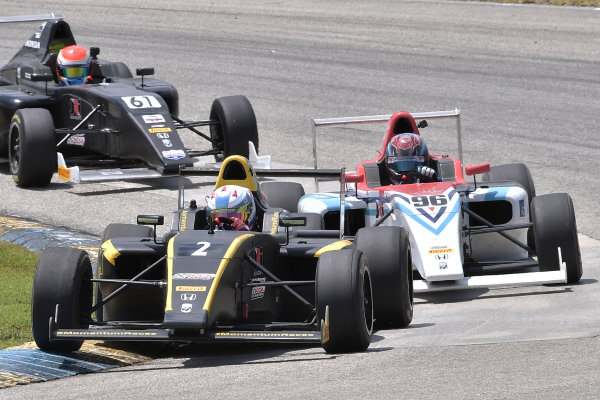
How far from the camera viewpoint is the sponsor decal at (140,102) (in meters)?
18.1

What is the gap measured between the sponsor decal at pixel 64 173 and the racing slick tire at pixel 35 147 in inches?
8.3

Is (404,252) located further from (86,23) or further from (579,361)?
(86,23)

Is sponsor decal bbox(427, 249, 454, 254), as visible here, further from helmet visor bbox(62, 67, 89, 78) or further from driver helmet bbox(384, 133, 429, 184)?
helmet visor bbox(62, 67, 89, 78)

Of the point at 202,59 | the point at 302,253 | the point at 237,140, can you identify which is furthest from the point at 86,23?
the point at 302,253

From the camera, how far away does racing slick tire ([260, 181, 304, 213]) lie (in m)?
14.3

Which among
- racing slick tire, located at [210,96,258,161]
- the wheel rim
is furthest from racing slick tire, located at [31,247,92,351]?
racing slick tire, located at [210,96,258,161]

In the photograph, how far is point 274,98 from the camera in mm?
25531

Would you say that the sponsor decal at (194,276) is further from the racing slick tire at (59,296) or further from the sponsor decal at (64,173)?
the sponsor decal at (64,173)

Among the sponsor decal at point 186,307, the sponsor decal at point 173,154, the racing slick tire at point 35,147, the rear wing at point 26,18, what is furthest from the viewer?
the rear wing at point 26,18

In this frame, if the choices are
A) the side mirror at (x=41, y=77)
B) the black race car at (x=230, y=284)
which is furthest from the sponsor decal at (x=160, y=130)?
the black race car at (x=230, y=284)

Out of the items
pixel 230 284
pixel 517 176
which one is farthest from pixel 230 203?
pixel 517 176

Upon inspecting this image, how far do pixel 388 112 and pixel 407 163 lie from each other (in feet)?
32.7

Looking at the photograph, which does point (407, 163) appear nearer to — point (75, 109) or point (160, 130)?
point (160, 130)

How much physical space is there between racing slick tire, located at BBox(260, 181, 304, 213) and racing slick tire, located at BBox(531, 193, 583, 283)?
9.29 feet
